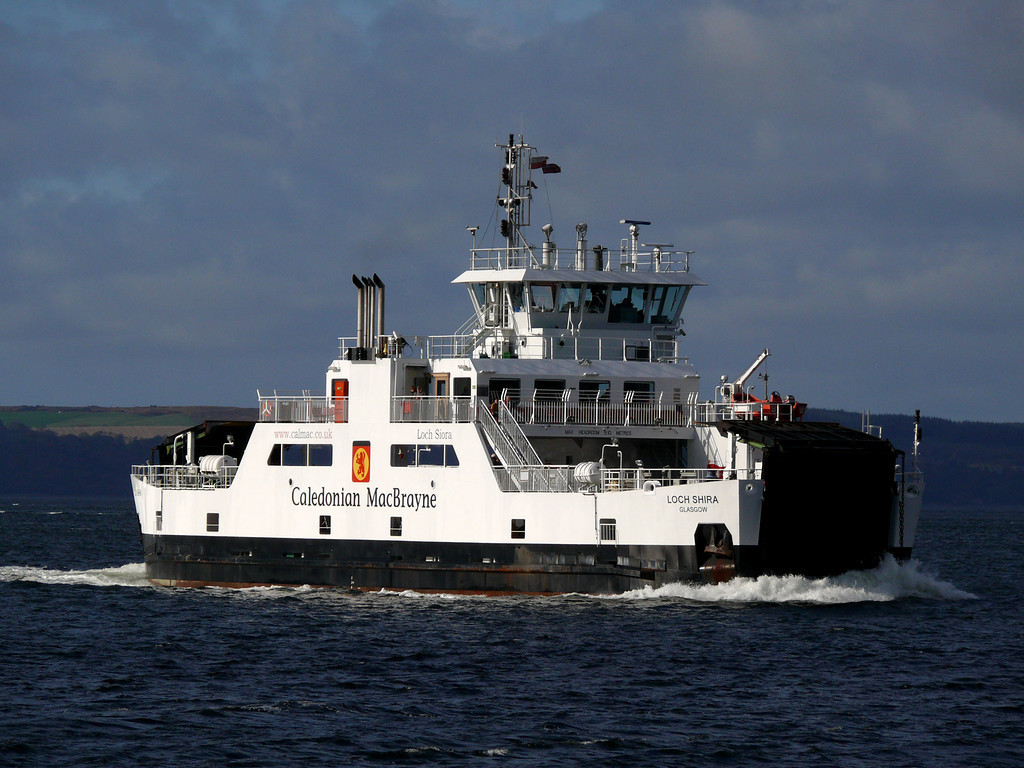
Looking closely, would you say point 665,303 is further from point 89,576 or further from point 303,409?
point 89,576

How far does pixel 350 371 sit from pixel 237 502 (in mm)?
4646

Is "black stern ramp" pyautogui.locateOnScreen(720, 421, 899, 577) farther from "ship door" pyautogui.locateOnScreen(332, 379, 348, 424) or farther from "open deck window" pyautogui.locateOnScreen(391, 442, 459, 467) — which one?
"ship door" pyautogui.locateOnScreen(332, 379, 348, 424)

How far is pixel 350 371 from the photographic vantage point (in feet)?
124

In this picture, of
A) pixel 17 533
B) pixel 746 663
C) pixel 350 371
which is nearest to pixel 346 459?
pixel 350 371

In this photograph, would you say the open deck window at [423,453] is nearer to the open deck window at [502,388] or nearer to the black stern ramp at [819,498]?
the open deck window at [502,388]

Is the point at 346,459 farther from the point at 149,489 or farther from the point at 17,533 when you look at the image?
the point at 17,533

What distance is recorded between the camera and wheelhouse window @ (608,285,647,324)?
3972 cm

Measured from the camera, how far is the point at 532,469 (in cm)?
3472

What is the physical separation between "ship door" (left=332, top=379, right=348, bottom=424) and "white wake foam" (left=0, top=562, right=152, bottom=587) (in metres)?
7.80

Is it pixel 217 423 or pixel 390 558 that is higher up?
pixel 217 423

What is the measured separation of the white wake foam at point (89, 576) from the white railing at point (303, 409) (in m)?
6.06

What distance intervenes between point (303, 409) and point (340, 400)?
1.52 metres

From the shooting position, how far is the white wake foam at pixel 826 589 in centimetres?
3244

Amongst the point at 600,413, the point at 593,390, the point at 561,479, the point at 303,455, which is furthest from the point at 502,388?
the point at 303,455
